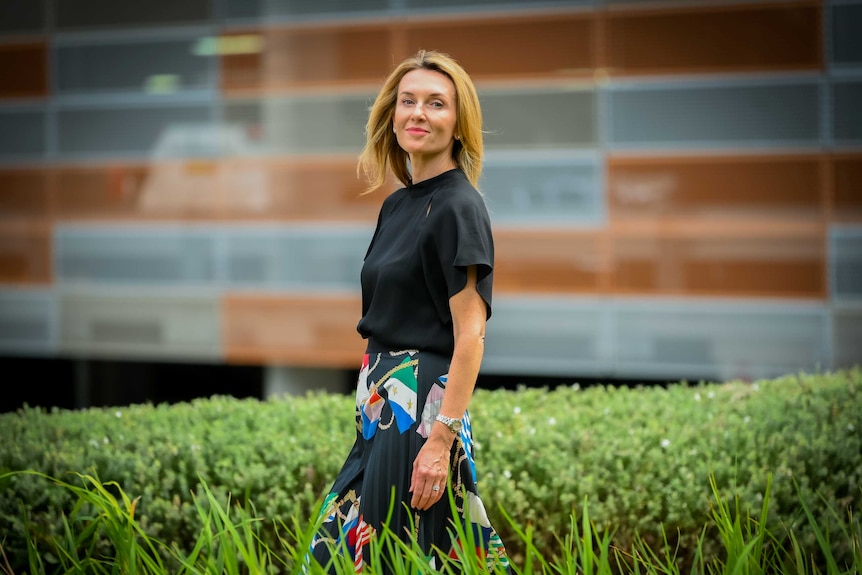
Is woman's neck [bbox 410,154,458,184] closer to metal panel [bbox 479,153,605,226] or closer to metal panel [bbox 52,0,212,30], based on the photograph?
metal panel [bbox 479,153,605,226]

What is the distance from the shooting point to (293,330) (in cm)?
1148

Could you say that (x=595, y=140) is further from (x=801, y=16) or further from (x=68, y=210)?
(x=68, y=210)

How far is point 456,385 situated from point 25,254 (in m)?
10.3

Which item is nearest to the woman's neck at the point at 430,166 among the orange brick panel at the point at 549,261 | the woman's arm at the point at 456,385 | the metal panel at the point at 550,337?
the woman's arm at the point at 456,385

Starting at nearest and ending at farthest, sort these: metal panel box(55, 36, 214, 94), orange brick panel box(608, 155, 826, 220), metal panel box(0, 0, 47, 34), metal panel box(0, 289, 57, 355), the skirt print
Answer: the skirt print → orange brick panel box(608, 155, 826, 220) → metal panel box(55, 36, 214, 94) → metal panel box(0, 0, 47, 34) → metal panel box(0, 289, 57, 355)

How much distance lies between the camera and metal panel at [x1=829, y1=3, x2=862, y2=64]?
33.3 feet

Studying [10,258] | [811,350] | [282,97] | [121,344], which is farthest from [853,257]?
[10,258]

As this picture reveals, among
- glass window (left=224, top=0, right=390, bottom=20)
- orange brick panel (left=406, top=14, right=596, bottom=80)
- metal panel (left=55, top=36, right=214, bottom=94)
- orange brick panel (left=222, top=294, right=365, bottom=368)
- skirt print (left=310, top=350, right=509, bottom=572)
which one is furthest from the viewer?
metal panel (left=55, top=36, right=214, bottom=94)

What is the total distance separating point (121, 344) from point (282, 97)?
3105 mm

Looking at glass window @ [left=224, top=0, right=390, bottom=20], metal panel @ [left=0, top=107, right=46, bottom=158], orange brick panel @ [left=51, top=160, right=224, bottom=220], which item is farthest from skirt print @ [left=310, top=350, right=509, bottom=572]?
metal panel @ [left=0, top=107, right=46, bottom=158]

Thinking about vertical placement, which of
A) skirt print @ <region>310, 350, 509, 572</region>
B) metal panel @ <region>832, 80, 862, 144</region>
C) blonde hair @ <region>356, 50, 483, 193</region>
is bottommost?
skirt print @ <region>310, 350, 509, 572</region>

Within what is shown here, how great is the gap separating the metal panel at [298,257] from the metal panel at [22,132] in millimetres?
2457

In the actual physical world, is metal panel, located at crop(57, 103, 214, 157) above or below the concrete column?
above

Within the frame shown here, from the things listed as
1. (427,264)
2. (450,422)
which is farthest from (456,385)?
(427,264)
